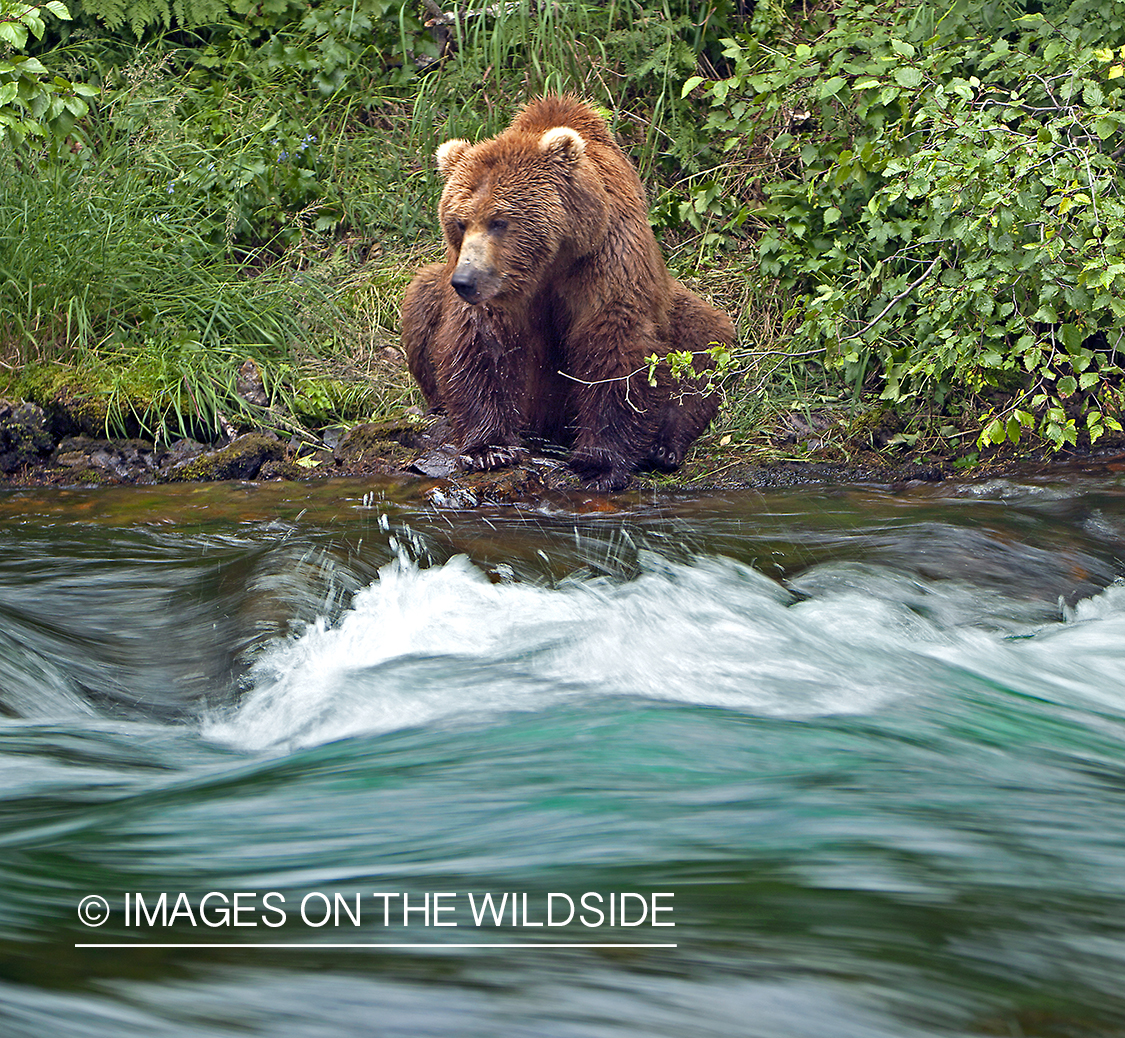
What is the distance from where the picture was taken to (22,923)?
1.71 m

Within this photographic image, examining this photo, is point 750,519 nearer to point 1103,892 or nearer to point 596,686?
point 596,686

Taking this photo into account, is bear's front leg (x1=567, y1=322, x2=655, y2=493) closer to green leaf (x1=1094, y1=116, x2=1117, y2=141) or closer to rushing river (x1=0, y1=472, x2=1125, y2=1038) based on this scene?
rushing river (x1=0, y1=472, x2=1125, y2=1038)

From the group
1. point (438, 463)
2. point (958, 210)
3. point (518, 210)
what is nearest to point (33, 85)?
point (518, 210)

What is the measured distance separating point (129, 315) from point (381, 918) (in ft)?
15.9

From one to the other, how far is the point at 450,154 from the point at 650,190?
2437mm

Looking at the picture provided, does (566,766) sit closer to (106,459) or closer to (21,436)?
(106,459)

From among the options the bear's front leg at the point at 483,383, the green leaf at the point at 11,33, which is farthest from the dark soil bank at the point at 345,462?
the green leaf at the point at 11,33

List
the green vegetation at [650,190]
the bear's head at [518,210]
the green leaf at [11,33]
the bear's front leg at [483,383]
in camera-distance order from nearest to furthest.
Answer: the green leaf at [11,33]
the green vegetation at [650,190]
the bear's head at [518,210]
the bear's front leg at [483,383]

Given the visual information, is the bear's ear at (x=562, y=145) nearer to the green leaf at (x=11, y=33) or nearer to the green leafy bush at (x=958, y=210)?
the green leafy bush at (x=958, y=210)

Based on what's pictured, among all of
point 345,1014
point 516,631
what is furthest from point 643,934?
point 516,631

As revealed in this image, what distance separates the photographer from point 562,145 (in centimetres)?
425

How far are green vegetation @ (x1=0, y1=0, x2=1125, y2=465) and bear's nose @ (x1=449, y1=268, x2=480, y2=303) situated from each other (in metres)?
1.01

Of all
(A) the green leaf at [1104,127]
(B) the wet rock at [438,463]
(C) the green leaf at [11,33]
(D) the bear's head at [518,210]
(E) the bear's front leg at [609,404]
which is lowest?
(B) the wet rock at [438,463]

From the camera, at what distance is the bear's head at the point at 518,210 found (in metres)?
4.19
